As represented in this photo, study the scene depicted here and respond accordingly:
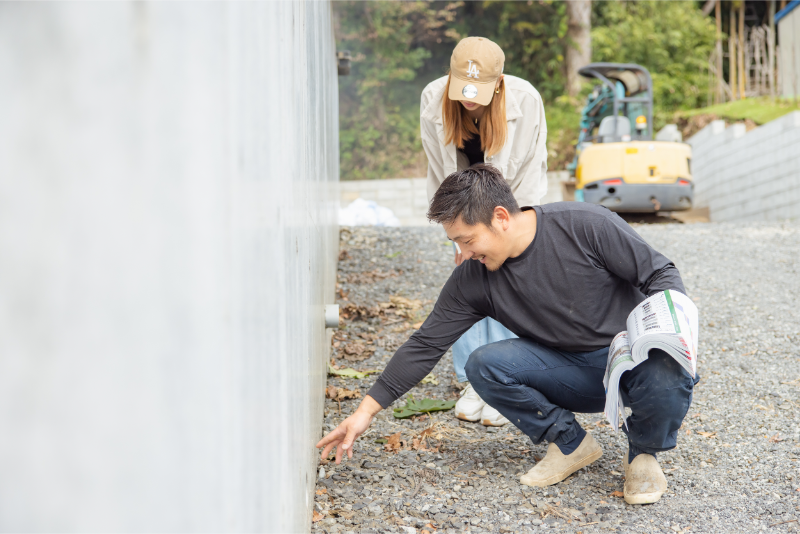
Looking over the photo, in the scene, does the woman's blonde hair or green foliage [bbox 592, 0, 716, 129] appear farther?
green foliage [bbox 592, 0, 716, 129]

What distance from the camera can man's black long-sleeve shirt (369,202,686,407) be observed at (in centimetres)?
254

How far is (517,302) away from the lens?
2.71m

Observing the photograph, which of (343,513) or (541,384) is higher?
(541,384)

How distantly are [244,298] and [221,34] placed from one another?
0.37m

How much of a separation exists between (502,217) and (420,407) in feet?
4.53

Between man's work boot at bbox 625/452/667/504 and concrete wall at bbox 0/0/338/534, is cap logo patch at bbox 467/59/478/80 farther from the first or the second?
concrete wall at bbox 0/0/338/534

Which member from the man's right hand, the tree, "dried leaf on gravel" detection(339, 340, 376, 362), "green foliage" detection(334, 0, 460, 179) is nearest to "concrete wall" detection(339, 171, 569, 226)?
"green foliage" detection(334, 0, 460, 179)

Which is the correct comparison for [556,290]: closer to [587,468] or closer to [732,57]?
[587,468]

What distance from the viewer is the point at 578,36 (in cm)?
1906

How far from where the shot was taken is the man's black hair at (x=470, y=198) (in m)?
2.41

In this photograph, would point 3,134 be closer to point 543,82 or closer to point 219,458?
point 219,458

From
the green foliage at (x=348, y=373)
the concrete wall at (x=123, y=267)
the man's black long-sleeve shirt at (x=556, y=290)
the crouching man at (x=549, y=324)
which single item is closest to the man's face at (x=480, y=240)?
the crouching man at (x=549, y=324)

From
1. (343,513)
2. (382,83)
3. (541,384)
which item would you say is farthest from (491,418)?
(382,83)

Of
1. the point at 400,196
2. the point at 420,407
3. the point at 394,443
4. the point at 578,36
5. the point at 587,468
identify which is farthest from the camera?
the point at 578,36
